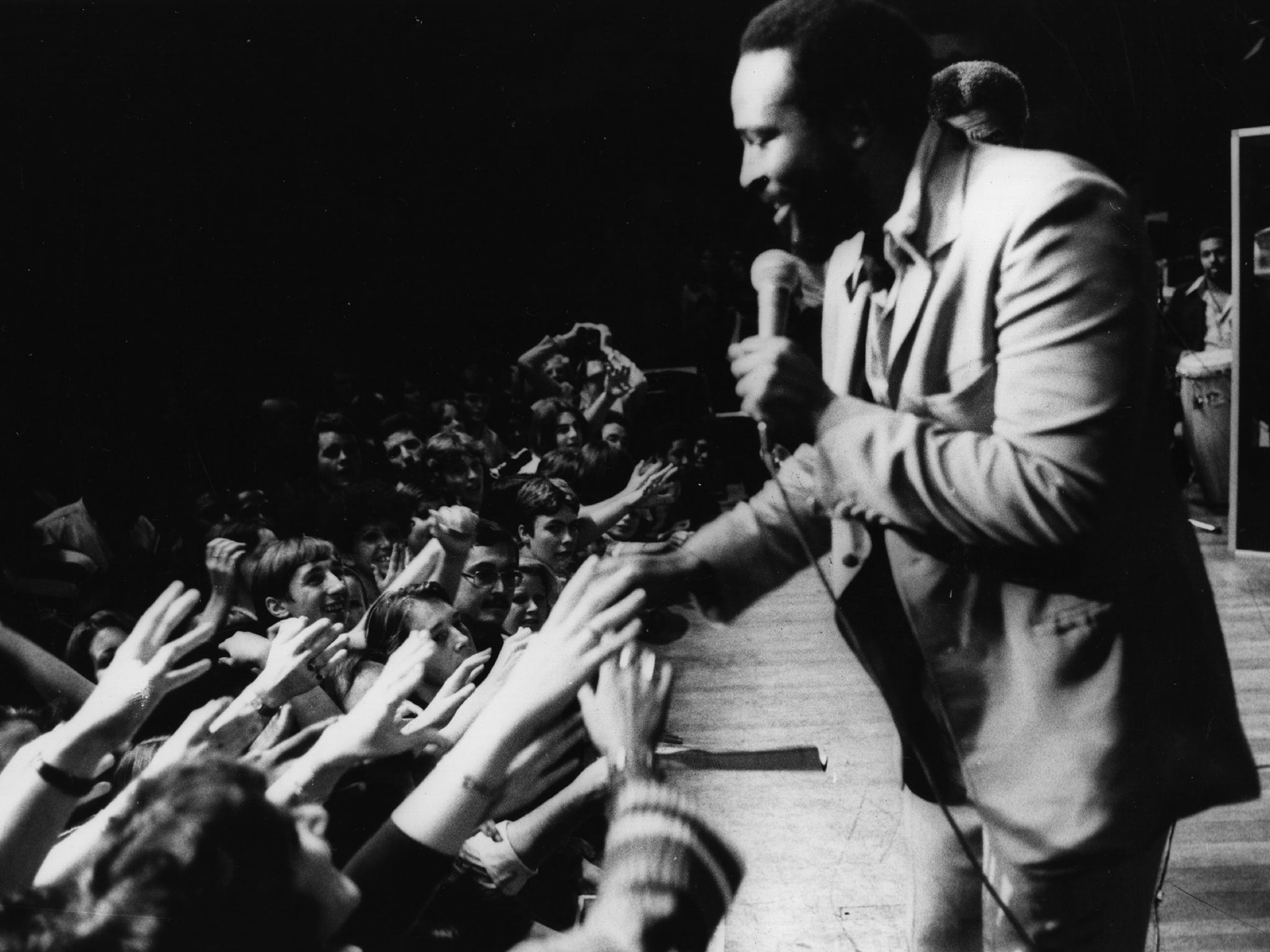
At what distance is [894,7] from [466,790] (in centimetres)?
145

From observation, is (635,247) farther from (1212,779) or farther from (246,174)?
(1212,779)

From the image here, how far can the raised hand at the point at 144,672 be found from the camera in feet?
6.97

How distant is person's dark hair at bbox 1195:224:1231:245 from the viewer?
1.88 m

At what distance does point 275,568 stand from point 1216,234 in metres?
1.86

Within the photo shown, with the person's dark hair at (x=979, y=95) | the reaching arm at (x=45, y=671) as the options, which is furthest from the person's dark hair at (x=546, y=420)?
the reaching arm at (x=45, y=671)

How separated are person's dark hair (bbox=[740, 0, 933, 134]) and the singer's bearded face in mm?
39

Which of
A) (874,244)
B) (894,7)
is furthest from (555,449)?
(894,7)

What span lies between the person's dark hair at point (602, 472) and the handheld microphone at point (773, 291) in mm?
371

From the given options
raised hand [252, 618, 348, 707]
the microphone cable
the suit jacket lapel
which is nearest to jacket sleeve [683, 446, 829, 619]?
the microphone cable

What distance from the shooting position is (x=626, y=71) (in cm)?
213

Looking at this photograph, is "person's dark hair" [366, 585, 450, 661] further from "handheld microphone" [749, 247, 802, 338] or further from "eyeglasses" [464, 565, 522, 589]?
"handheld microphone" [749, 247, 802, 338]

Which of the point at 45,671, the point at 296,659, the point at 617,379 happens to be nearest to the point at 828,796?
the point at 617,379

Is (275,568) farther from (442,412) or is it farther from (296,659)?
(442,412)

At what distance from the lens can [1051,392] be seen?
173cm
